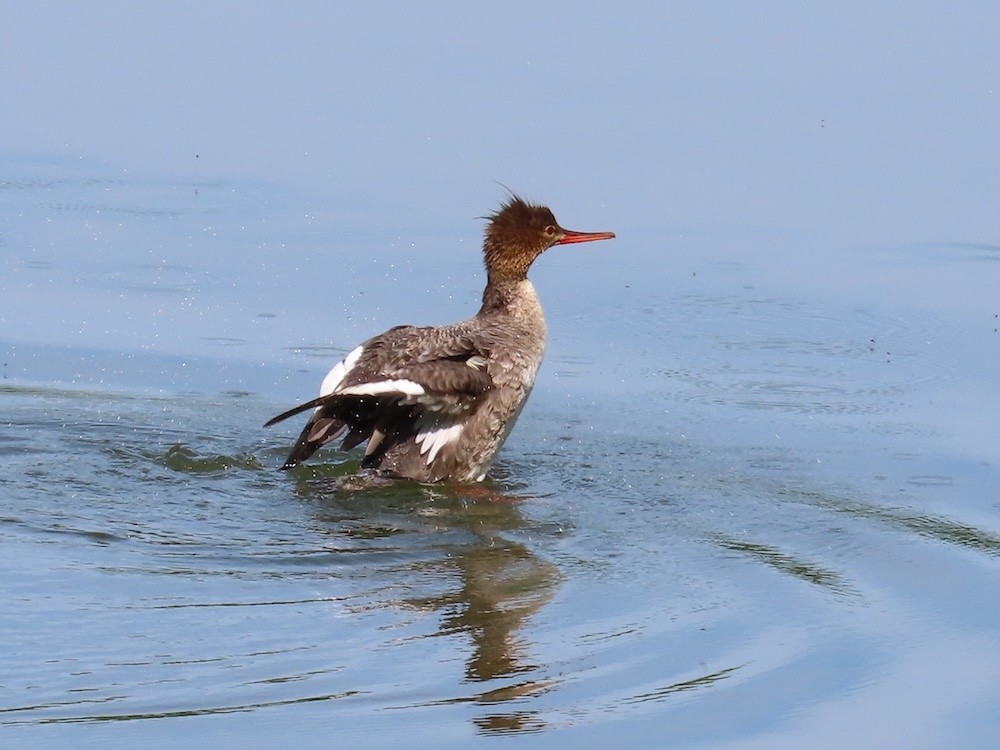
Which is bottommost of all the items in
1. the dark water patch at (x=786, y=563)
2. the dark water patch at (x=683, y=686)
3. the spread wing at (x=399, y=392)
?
the dark water patch at (x=683, y=686)

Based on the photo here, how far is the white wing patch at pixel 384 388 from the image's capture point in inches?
322

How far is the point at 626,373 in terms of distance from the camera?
9.83m

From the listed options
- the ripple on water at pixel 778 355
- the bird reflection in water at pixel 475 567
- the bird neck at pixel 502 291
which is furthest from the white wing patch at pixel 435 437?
the ripple on water at pixel 778 355

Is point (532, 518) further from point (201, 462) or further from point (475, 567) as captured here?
point (201, 462)

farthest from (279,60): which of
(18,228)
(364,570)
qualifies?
(364,570)

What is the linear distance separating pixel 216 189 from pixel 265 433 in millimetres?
3296

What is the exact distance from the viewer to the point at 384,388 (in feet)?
26.8

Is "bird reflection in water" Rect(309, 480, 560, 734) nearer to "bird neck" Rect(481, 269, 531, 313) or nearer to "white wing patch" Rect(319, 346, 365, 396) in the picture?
"white wing patch" Rect(319, 346, 365, 396)

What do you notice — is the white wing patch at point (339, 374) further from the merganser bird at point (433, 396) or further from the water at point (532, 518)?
the water at point (532, 518)

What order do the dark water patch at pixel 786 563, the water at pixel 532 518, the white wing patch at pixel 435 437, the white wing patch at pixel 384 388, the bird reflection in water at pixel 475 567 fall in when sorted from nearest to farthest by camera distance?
the water at pixel 532 518 < the bird reflection in water at pixel 475 567 < the dark water patch at pixel 786 563 < the white wing patch at pixel 384 388 < the white wing patch at pixel 435 437

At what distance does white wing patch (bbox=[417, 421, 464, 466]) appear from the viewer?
28.5 ft

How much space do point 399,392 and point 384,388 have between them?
0.07m

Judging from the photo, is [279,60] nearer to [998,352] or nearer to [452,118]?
[452,118]

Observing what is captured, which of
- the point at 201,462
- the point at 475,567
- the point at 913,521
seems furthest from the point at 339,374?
the point at 913,521
